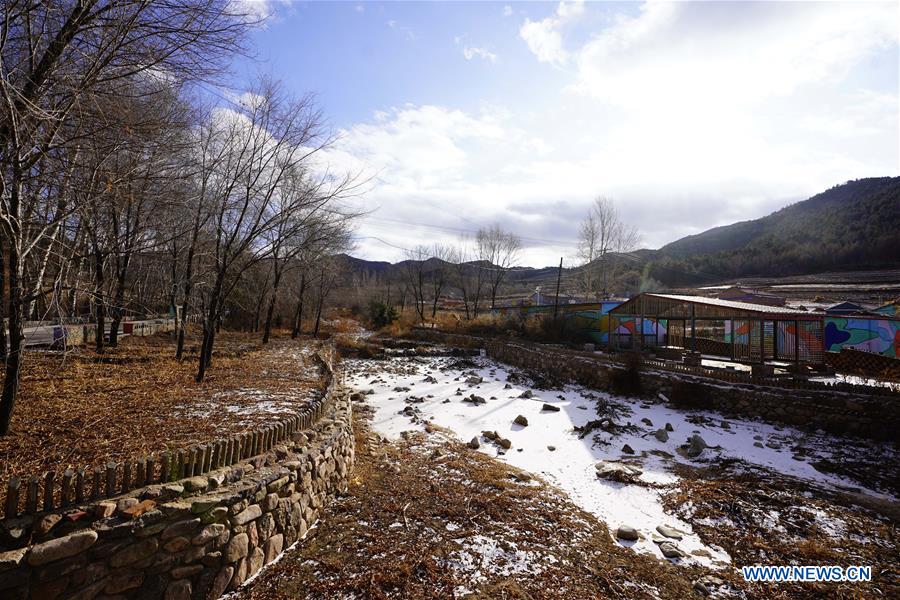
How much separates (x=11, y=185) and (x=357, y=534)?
5.88 m

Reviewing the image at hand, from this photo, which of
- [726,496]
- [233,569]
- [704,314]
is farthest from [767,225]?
[233,569]

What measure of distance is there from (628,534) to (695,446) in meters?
4.60

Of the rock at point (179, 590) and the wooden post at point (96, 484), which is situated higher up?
the wooden post at point (96, 484)

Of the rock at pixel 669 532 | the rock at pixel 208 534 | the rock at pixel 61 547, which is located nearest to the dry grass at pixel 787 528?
the rock at pixel 669 532

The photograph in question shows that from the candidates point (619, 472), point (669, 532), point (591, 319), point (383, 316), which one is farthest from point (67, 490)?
point (383, 316)

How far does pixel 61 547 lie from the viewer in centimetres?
275

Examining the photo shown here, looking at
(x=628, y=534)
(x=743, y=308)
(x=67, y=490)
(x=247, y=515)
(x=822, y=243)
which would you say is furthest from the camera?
(x=822, y=243)

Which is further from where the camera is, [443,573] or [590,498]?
[590,498]

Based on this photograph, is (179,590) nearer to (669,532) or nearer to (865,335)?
(669,532)

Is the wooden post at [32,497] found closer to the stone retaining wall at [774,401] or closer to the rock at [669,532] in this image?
the rock at [669,532]

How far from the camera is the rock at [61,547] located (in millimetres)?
2648

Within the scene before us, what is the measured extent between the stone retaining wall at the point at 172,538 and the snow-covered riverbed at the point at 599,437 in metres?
4.23

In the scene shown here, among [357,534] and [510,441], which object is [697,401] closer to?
[510,441]

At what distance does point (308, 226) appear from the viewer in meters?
10.2
